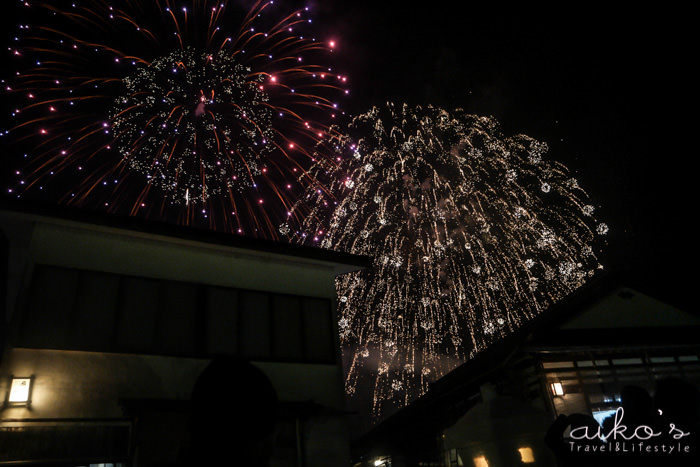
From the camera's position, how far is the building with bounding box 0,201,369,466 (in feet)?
21.1

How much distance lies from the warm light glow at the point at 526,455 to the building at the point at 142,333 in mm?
3200

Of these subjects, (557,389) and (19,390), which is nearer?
(19,390)

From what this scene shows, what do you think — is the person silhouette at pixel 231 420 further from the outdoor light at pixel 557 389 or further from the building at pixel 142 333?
the outdoor light at pixel 557 389

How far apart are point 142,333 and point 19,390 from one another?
1823 millimetres

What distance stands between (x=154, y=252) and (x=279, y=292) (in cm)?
261

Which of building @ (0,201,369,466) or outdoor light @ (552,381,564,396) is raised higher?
building @ (0,201,369,466)

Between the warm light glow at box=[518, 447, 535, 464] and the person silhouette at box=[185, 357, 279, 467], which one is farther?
the warm light glow at box=[518, 447, 535, 464]

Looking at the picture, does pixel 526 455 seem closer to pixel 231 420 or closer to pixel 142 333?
pixel 142 333

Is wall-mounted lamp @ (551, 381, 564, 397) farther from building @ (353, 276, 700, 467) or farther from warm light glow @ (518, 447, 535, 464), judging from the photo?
warm light glow @ (518, 447, 535, 464)

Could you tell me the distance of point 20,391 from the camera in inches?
245

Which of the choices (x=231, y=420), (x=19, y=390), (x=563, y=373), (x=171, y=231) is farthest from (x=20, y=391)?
(x=563, y=373)

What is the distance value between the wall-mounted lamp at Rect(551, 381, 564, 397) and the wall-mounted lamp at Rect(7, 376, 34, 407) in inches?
373

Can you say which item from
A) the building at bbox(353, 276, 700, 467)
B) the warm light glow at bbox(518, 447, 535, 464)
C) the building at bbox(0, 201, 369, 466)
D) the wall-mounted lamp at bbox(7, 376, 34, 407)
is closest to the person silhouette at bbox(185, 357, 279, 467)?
the building at bbox(0, 201, 369, 466)

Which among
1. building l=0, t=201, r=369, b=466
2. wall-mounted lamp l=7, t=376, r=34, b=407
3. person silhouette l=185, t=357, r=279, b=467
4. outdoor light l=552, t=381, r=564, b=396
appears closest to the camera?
person silhouette l=185, t=357, r=279, b=467
